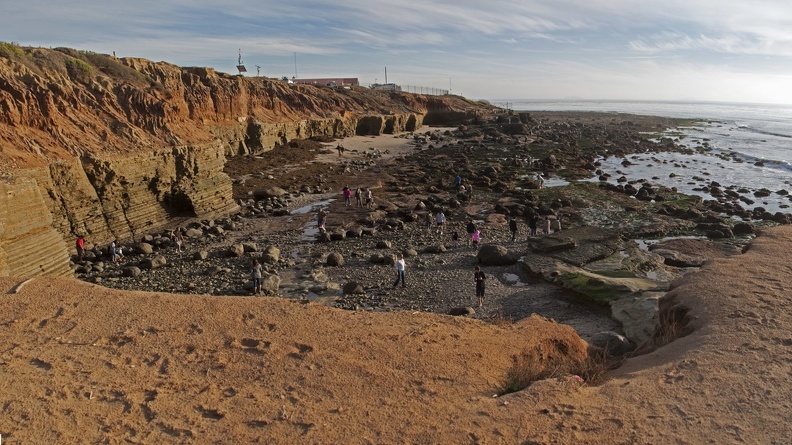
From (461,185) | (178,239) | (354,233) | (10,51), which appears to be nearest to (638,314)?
(354,233)

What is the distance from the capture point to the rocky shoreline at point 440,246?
54.5 feet

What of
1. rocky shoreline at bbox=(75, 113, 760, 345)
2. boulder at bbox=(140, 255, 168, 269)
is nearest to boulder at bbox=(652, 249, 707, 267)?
rocky shoreline at bbox=(75, 113, 760, 345)

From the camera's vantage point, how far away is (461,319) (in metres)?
10.9

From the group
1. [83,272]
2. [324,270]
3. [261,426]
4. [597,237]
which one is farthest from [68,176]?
[597,237]

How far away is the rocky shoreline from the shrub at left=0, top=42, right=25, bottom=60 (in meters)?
10.4

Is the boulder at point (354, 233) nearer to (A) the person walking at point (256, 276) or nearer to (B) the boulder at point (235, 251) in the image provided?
(B) the boulder at point (235, 251)

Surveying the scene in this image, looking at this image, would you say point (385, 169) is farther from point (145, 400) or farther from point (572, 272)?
point (145, 400)

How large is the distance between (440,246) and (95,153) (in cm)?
1577

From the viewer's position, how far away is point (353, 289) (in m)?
17.2

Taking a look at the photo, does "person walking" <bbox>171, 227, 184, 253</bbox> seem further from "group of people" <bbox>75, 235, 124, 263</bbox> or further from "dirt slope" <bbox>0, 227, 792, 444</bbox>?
"dirt slope" <bbox>0, 227, 792, 444</bbox>

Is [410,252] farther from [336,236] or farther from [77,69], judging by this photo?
[77,69]

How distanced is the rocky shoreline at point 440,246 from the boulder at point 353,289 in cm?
4

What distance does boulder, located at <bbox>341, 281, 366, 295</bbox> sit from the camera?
1720 centimetres

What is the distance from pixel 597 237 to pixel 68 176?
73.2 feet
